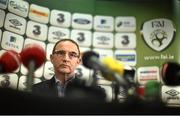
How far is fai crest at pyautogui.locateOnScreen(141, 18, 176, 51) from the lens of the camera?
5.44 ft

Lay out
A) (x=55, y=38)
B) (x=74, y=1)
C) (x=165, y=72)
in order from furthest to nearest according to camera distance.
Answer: (x=74, y=1), (x=55, y=38), (x=165, y=72)

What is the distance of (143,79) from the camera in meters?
1.56

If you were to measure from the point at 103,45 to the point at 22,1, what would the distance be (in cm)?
41

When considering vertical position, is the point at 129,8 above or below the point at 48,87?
above

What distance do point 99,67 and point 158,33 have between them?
3.51 ft

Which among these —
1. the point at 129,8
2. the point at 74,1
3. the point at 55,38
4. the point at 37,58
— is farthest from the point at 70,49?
the point at 37,58

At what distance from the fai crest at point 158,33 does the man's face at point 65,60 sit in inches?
14.2

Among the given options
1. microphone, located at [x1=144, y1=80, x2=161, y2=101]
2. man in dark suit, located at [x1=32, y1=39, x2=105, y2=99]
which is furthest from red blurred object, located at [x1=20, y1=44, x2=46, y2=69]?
man in dark suit, located at [x1=32, y1=39, x2=105, y2=99]

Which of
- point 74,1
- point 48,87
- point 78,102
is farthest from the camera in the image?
point 74,1

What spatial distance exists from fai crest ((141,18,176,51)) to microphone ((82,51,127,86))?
1.00 m

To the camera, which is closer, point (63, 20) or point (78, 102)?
point (78, 102)

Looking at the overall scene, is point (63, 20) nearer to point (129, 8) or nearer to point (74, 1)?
point (74, 1)

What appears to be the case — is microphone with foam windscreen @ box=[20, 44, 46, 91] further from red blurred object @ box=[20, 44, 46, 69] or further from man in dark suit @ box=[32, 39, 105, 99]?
man in dark suit @ box=[32, 39, 105, 99]

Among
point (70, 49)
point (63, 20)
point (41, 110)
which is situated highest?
point (63, 20)
